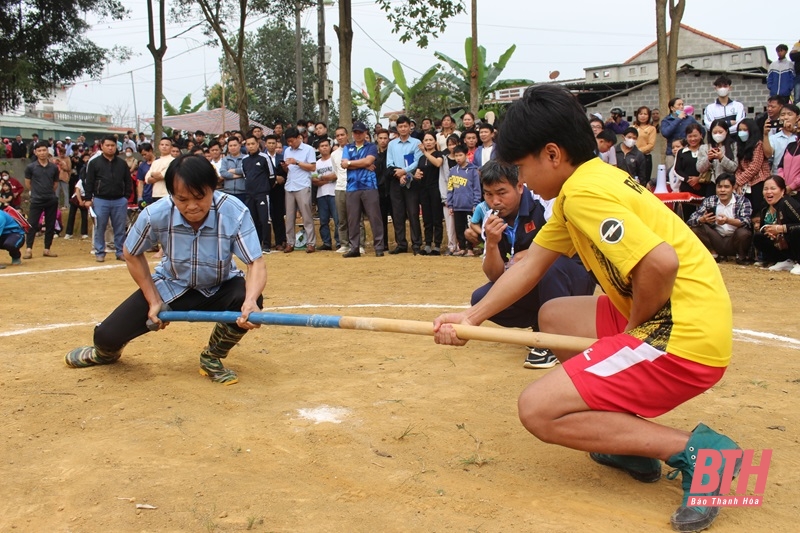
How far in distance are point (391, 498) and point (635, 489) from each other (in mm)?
1078

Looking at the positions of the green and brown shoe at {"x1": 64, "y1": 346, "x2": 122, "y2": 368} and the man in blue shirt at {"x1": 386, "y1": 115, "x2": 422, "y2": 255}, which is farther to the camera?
the man in blue shirt at {"x1": 386, "y1": 115, "x2": 422, "y2": 255}

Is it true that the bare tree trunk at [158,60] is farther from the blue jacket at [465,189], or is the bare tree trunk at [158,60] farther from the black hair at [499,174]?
the black hair at [499,174]

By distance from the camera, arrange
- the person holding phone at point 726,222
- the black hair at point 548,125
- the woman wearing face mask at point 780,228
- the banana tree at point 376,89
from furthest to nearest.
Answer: the banana tree at point 376,89 < the person holding phone at point 726,222 < the woman wearing face mask at point 780,228 < the black hair at point 548,125

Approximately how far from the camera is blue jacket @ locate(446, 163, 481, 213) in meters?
10.9

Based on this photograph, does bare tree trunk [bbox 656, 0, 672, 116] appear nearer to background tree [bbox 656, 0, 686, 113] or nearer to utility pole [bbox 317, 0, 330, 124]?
background tree [bbox 656, 0, 686, 113]

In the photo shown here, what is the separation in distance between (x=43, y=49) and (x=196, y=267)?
56.9 feet

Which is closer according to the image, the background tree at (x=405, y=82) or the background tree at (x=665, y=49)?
the background tree at (x=665, y=49)

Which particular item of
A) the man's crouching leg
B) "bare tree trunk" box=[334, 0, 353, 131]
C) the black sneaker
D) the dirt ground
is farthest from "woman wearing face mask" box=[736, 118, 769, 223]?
the man's crouching leg

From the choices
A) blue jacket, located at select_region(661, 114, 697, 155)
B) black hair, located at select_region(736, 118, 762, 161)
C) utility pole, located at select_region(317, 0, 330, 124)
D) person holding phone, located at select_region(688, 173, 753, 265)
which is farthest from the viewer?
utility pole, located at select_region(317, 0, 330, 124)

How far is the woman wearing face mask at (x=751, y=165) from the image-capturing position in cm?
1023

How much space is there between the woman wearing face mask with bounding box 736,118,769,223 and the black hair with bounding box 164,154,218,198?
8.09m

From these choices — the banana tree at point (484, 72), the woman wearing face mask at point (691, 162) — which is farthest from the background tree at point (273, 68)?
the woman wearing face mask at point (691, 162)

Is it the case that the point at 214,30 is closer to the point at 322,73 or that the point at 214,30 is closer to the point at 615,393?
the point at 322,73

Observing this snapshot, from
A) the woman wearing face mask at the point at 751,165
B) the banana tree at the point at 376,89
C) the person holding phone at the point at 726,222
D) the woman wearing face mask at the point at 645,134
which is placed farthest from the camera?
the banana tree at the point at 376,89
